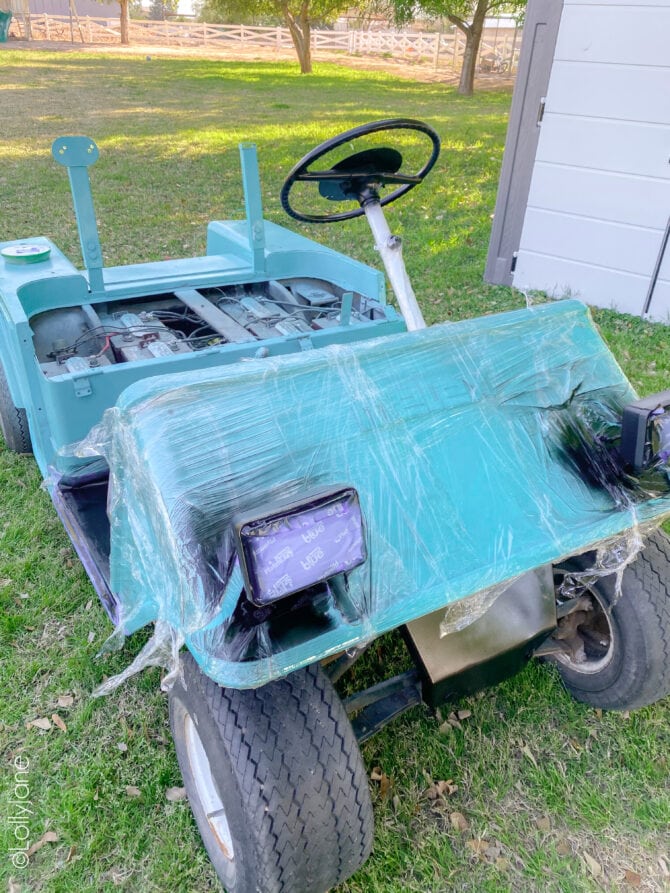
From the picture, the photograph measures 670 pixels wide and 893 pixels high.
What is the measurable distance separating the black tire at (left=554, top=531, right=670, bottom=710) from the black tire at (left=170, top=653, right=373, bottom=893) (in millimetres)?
881

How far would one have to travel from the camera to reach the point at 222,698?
1548 mm

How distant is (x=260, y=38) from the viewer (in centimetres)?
3400

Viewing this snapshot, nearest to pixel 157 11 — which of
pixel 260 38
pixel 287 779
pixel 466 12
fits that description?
pixel 260 38

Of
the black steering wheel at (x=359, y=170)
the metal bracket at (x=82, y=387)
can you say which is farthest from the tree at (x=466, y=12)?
the metal bracket at (x=82, y=387)

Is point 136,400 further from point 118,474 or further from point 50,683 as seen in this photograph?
point 50,683

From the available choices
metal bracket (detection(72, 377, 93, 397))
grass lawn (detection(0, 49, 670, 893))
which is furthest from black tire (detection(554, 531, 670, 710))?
metal bracket (detection(72, 377, 93, 397))

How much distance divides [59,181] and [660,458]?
8.89 metres

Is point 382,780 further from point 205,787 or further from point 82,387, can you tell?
point 82,387

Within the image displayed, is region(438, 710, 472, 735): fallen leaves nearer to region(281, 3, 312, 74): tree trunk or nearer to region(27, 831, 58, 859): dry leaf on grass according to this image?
region(27, 831, 58, 859): dry leaf on grass

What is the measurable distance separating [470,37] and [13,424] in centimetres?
1900

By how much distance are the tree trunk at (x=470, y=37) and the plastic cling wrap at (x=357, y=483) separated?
757 inches

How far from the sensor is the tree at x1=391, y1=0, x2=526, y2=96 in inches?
677

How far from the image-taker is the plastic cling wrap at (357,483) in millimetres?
1416

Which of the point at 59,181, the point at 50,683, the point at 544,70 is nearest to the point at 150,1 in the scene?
the point at 59,181
